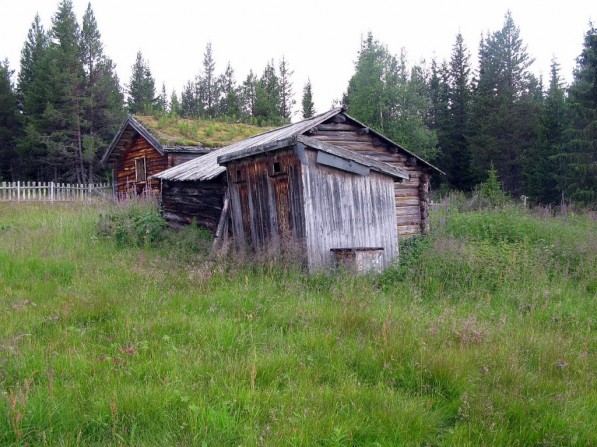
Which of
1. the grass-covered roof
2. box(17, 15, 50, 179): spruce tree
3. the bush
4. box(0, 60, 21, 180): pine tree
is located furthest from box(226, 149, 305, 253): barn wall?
box(0, 60, 21, 180): pine tree

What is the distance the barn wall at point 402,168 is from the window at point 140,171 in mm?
13789

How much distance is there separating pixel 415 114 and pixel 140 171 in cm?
2181

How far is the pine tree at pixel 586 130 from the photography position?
2336 centimetres

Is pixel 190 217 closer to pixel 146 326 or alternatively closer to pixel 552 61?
pixel 146 326

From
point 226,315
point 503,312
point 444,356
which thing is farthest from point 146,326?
point 503,312

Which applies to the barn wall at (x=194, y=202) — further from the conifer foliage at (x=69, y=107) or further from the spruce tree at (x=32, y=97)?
the spruce tree at (x=32, y=97)

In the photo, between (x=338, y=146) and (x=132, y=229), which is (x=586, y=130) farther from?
(x=132, y=229)

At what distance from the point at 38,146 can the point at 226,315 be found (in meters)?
35.2

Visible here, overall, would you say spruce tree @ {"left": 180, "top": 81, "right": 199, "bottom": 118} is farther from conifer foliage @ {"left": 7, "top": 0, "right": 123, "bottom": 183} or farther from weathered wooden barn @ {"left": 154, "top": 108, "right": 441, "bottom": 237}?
weathered wooden barn @ {"left": 154, "top": 108, "right": 441, "bottom": 237}

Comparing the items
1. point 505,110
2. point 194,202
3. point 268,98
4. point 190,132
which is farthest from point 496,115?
point 194,202

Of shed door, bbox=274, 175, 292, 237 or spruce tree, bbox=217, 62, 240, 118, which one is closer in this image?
shed door, bbox=274, 175, 292, 237

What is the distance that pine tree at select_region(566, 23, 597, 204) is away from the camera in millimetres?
23359

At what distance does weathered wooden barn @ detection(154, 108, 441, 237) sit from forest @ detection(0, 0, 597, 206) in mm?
12213

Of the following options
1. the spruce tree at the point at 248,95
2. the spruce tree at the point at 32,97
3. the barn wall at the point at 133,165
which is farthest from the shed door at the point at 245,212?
the spruce tree at the point at 248,95
